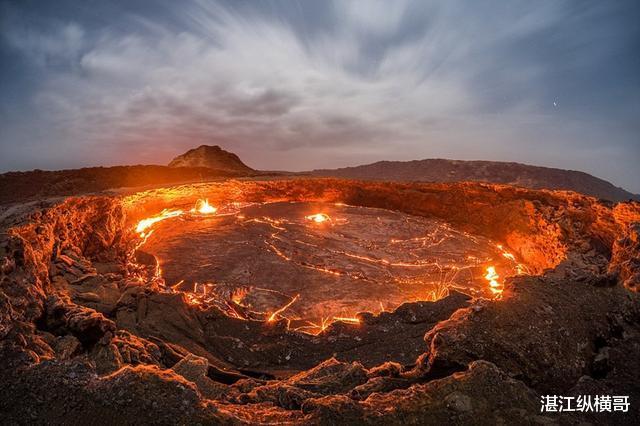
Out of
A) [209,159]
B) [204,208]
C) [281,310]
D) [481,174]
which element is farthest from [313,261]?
[209,159]

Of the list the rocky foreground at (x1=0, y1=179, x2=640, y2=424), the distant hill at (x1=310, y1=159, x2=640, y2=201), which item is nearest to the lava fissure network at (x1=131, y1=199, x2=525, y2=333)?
the rocky foreground at (x1=0, y1=179, x2=640, y2=424)

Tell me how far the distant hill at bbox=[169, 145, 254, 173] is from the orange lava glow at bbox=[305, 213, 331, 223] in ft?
38.0

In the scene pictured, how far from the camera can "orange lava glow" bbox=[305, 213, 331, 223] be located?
12.5 metres

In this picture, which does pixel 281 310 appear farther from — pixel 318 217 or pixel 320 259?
pixel 318 217

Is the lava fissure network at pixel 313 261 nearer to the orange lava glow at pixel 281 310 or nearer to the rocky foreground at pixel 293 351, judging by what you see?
the orange lava glow at pixel 281 310

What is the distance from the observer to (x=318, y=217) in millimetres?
12820

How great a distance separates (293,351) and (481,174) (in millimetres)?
16306

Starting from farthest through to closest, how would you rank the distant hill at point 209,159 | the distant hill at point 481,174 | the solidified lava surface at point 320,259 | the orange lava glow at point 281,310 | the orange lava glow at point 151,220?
the distant hill at point 209,159
the distant hill at point 481,174
the orange lava glow at point 151,220
the solidified lava surface at point 320,259
the orange lava glow at point 281,310

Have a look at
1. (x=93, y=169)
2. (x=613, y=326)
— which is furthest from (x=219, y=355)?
(x=93, y=169)

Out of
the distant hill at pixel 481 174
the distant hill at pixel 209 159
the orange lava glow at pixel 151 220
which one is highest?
the distant hill at pixel 209 159

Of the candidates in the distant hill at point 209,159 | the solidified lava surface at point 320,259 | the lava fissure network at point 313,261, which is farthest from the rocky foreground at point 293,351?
the distant hill at point 209,159

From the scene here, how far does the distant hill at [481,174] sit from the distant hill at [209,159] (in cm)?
799

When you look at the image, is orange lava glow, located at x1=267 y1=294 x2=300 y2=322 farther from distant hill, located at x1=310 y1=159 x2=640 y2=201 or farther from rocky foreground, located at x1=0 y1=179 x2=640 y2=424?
distant hill, located at x1=310 y1=159 x2=640 y2=201

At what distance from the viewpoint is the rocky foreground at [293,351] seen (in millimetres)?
2203
